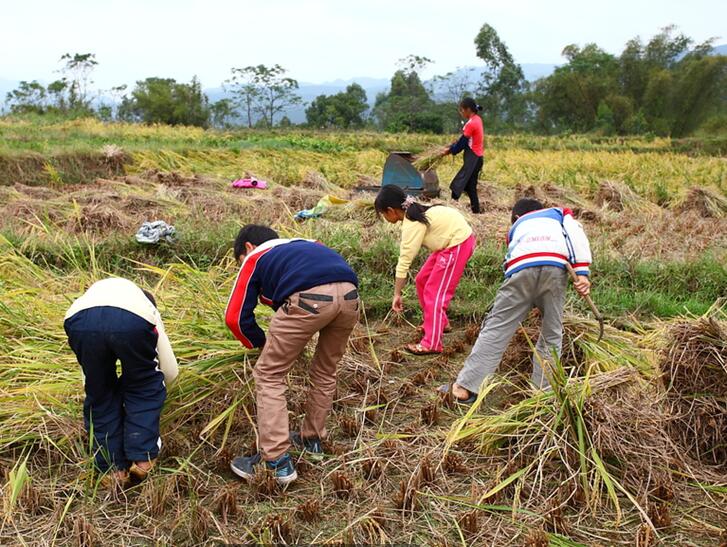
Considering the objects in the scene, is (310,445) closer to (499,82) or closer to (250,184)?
(250,184)

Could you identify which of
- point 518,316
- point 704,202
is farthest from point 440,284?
point 704,202

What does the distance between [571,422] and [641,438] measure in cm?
36

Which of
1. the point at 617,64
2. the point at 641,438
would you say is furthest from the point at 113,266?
the point at 617,64

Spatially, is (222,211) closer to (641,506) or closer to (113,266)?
(113,266)

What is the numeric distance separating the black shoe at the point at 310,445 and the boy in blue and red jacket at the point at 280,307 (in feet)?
0.70

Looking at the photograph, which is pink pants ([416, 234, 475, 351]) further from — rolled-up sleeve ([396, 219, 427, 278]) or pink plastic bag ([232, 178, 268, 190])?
pink plastic bag ([232, 178, 268, 190])

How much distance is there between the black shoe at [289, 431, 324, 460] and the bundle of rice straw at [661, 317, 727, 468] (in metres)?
1.81

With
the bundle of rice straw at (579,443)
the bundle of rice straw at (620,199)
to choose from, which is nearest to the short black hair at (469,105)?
the bundle of rice straw at (620,199)

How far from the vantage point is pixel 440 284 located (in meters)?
4.41

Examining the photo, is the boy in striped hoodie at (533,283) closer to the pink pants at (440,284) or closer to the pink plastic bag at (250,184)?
the pink pants at (440,284)

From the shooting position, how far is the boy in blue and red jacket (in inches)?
110

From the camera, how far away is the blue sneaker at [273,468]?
2824mm

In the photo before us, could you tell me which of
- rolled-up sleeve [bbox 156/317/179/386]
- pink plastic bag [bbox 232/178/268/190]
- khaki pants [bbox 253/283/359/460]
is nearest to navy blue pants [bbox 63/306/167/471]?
rolled-up sleeve [bbox 156/317/179/386]

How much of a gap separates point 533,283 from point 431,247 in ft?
3.34
